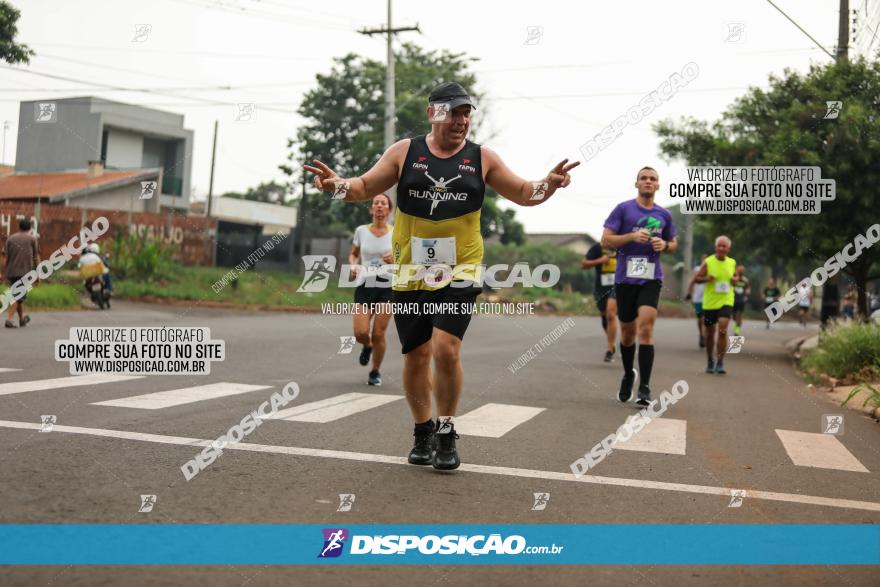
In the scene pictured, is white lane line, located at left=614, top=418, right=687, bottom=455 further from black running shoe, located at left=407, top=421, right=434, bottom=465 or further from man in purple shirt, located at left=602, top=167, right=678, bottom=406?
black running shoe, located at left=407, top=421, right=434, bottom=465

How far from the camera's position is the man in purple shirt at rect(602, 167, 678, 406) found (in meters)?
8.93

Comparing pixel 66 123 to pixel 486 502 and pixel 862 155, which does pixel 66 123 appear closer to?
pixel 862 155

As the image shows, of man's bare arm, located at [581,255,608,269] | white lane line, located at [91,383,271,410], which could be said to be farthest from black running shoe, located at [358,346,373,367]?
man's bare arm, located at [581,255,608,269]

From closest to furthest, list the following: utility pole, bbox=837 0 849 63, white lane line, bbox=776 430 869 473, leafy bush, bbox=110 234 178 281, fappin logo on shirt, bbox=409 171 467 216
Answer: fappin logo on shirt, bbox=409 171 467 216
white lane line, bbox=776 430 869 473
utility pole, bbox=837 0 849 63
leafy bush, bbox=110 234 178 281

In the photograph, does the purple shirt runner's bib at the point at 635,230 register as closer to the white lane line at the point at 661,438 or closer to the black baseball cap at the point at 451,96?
the white lane line at the point at 661,438

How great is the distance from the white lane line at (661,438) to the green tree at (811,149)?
9780mm

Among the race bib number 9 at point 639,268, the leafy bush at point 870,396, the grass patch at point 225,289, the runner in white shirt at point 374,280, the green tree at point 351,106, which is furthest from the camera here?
the green tree at point 351,106

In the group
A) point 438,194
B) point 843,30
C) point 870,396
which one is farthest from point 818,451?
point 843,30

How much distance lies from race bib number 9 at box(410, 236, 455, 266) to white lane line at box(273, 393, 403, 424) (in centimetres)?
202

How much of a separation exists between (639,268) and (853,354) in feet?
15.6

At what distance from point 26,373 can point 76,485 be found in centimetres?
528

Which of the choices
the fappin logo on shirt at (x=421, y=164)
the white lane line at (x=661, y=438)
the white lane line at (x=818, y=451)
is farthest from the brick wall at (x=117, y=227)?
the white lane line at (x=818, y=451)

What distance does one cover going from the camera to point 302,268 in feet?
146

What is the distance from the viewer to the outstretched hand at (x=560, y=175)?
541 centimetres
